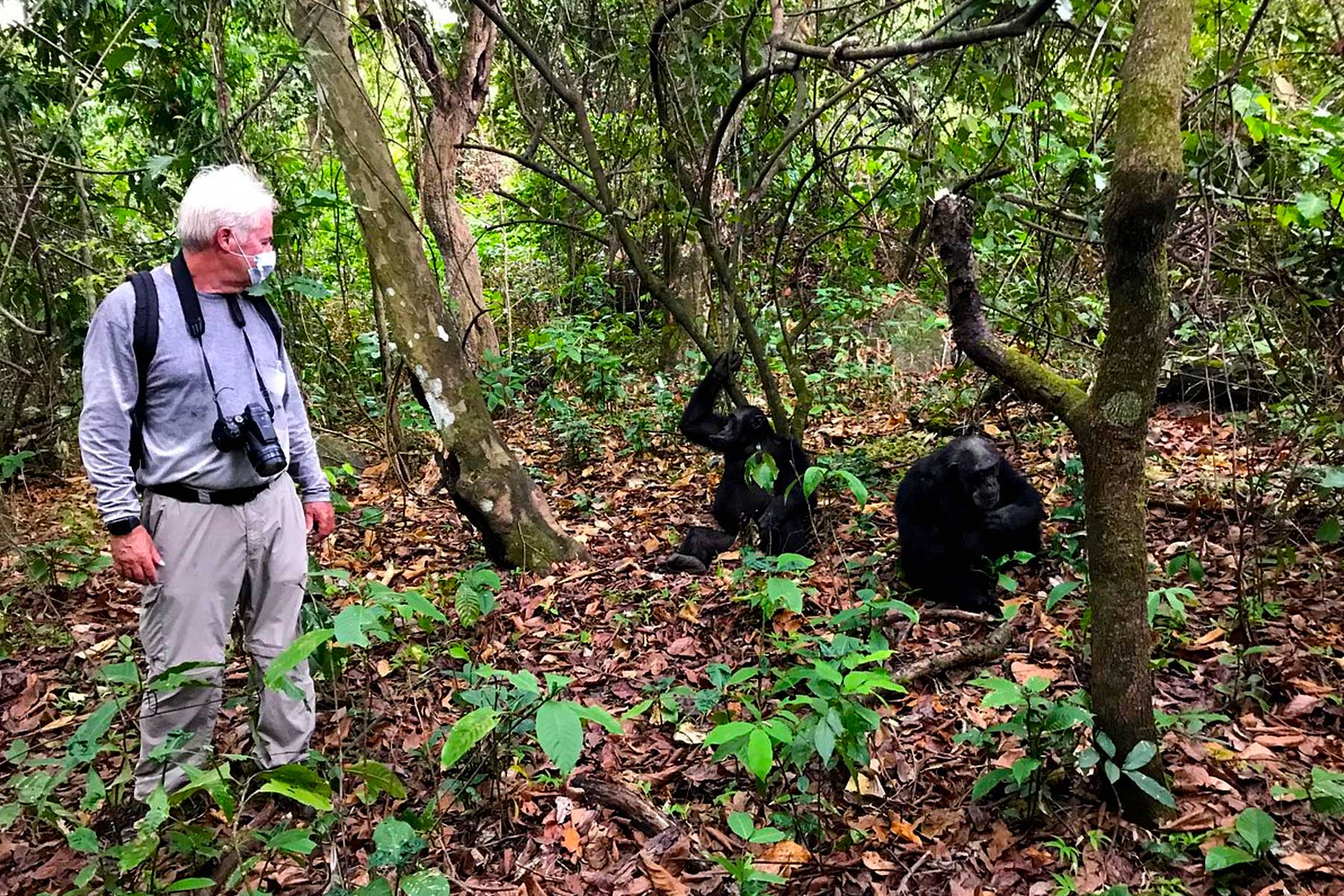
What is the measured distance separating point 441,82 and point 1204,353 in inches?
310

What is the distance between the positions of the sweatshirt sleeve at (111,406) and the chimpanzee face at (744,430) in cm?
382

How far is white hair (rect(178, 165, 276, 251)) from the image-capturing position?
3049 millimetres

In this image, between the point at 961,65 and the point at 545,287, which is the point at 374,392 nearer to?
the point at 545,287

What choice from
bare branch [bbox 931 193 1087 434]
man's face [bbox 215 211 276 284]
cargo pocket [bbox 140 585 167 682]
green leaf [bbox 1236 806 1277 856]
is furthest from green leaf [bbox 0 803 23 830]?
green leaf [bbox 1236 806 1277 856]

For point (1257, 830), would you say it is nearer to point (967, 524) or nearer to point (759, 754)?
point (759, 754)

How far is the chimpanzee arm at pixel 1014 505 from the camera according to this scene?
480 centimetres

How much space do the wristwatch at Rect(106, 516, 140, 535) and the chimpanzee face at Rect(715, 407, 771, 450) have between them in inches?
150

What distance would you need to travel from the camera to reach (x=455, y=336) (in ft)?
18.7

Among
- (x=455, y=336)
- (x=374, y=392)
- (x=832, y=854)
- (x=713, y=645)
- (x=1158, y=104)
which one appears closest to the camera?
(x=1158, y=104)

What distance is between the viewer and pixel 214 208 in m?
3.05

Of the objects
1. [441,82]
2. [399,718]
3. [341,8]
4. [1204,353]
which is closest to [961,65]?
[1204,353]

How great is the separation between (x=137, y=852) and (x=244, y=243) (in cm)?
208

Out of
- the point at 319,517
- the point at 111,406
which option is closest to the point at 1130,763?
the point at 319,517

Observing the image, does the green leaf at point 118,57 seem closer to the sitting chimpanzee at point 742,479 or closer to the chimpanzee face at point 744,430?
the sitting chimpanzee at point 742,479
